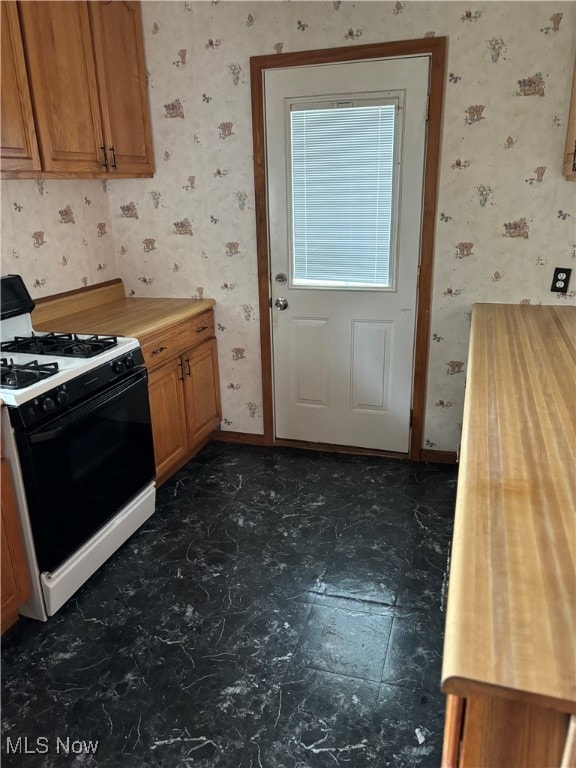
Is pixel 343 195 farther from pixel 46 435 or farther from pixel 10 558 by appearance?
pixel 10 558

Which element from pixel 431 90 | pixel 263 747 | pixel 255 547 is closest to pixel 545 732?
pixel 263 747

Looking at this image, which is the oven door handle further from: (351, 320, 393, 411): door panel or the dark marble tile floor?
(351, 320, 393, 411): door panel

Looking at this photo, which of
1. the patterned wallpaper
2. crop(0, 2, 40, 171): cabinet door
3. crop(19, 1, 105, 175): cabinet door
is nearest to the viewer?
crop(0, 2, 40, 171): cabinet door

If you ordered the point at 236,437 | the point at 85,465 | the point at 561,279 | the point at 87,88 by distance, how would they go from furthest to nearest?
1. the point at 236,437
2. the point at 561,279
3. the point at 87,88
4. the point at 85,465

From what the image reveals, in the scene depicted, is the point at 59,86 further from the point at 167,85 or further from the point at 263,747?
the point at 263,747

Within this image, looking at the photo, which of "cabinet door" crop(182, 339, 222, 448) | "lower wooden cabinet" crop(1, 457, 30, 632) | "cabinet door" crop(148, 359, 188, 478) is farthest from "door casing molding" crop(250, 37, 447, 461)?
"lower wooden cabinet" crop(1, 457, 30, 632)

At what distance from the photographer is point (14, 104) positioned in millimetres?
2223

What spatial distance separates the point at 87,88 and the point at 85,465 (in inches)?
68.5

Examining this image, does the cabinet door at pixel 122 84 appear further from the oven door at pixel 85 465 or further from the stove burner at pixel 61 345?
the oven door at pixel 85 465

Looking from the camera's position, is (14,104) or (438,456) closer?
(14,104)

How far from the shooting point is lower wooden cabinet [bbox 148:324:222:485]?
2.91 m

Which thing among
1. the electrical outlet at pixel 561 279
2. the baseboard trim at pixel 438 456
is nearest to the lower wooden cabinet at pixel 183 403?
the baseboard trim at pixel 438 456

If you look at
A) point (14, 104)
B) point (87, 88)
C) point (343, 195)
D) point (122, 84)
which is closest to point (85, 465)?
point (14, 104)

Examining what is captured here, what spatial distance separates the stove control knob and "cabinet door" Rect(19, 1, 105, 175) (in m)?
1.02
